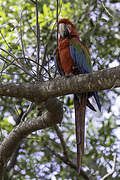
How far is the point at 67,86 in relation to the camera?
2197mm

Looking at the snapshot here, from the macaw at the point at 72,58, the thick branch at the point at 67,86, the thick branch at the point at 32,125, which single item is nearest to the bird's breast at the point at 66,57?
the macaw at the point at 72,58

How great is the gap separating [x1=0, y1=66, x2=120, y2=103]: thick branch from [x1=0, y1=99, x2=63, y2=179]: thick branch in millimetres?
249

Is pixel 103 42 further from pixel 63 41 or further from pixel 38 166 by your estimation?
pixel 38 166

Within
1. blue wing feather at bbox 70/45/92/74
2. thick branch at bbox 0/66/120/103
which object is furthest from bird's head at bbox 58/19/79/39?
thick branch at bbox 0/66/120/103

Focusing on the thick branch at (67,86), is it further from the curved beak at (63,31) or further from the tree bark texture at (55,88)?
the curved beak at (63,31)

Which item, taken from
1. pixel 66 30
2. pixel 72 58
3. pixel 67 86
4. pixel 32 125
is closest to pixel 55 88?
pixel 67 86

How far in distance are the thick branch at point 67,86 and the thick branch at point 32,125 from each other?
0.25m

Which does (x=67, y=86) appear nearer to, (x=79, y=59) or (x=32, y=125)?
(x=32, y=125)

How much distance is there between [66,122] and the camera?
4570 mm

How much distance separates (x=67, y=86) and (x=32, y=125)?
26.3 inches

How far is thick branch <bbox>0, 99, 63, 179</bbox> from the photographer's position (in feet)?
8.36

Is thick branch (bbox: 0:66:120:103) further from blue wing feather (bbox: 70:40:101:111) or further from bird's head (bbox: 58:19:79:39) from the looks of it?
bird's head (bbox: 58:19:79:39)

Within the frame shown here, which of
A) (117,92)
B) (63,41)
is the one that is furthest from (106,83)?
(117,92)

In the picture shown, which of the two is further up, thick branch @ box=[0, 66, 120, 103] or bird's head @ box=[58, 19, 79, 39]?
bird's head @ box=[58, 19, 79, 39]
